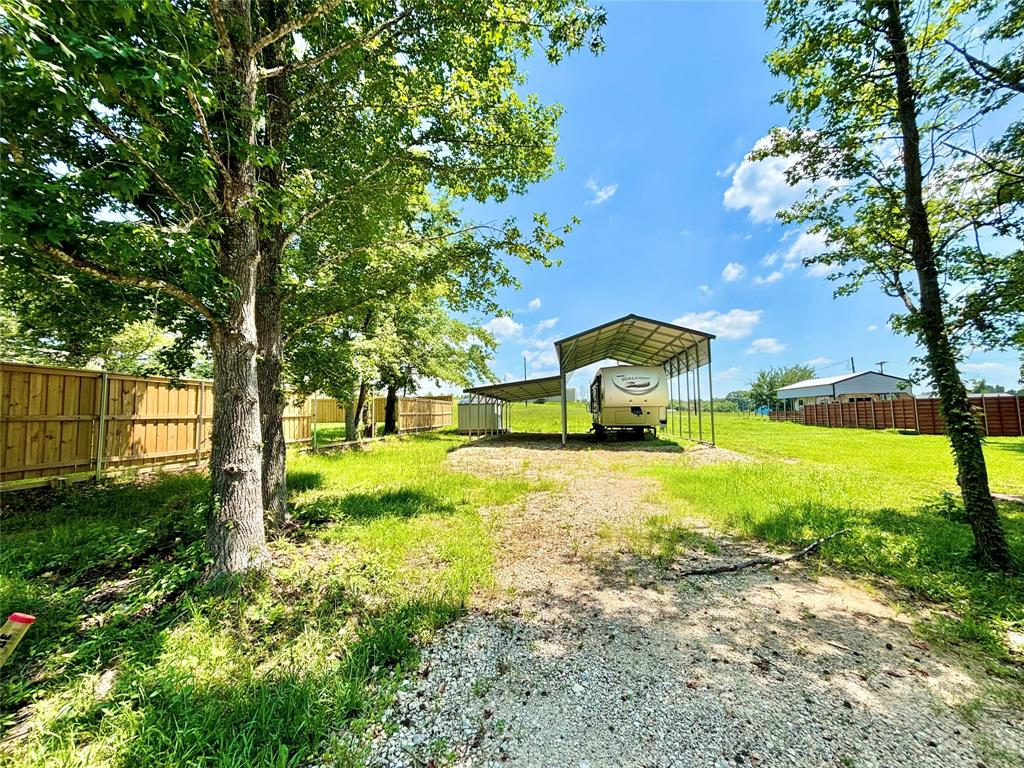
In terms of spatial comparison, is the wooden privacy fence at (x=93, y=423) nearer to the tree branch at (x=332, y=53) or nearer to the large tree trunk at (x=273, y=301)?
the large tree trunk at (x=273, y=301)

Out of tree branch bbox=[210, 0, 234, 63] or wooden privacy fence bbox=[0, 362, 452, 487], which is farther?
wooden privacy fence bbox=[0, 362, 452, 487]

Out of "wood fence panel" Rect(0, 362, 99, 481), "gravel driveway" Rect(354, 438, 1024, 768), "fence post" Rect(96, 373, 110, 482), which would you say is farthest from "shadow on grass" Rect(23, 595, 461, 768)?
"fence post" Rect(96, 373, 110, 482)

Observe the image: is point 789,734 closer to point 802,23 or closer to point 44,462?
point 802,23

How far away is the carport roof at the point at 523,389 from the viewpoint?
16.6 m

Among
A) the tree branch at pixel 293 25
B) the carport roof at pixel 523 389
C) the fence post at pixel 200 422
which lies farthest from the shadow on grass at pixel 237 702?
the carport roof at pixel 523 389

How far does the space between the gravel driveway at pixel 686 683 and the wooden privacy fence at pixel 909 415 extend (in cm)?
1177

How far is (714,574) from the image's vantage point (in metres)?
3.67

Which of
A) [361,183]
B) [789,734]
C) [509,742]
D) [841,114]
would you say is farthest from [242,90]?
[841,114]

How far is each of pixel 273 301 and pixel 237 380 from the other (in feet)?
5.28

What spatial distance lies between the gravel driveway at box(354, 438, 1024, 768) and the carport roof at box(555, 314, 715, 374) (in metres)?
10.1

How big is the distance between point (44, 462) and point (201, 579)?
567 centimetres

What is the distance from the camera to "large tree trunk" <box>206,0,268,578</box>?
3.32 m

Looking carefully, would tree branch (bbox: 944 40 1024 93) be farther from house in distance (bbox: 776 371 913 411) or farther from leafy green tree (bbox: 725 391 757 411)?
leafy green tree (bbox: 725 391 757 411)

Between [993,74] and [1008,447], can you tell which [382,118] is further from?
[1008,447]
